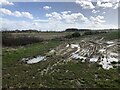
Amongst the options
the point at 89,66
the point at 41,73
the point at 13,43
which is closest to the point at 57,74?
the point at 41,73

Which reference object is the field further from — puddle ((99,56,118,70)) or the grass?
the grass

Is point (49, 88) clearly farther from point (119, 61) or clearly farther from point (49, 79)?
point (119, 61)

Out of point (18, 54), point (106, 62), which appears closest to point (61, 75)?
point (106, 62)

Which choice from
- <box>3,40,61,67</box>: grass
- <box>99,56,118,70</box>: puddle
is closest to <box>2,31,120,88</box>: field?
<box>99,56,118,70</box>: puddle

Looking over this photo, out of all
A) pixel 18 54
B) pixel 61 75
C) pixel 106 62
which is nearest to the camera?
pixel 61 75

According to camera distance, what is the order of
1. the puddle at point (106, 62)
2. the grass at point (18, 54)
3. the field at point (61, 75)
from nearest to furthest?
1. the field at point (61, 75)
2. the puddle at point (106, 62)
3. the grass at point (18, 54)

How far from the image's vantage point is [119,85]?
18234 millimetres

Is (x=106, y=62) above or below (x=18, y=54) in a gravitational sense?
below

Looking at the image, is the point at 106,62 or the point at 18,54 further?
the point at 18,54

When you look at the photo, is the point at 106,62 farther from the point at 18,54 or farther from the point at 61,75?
the point at 18,54

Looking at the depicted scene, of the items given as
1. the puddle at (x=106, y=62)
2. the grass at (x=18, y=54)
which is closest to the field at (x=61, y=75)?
the puddle at (x=106, y=62)

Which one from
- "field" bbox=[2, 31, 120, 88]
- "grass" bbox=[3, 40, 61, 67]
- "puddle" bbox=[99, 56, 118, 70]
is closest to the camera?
"field" bbox=[2, 31, 120, 88]

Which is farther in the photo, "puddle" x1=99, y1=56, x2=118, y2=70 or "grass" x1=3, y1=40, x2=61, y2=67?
"grass" x1=3, y1=40, x2=61, y2=67

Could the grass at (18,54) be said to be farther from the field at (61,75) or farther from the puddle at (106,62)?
the puddle at (106,62)
